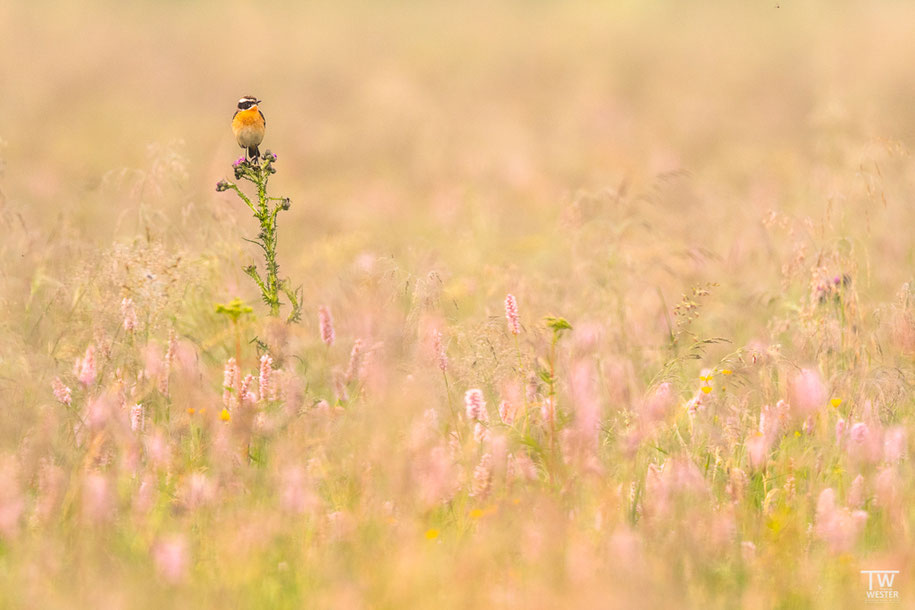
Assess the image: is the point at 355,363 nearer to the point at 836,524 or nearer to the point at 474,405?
the point at 474,405

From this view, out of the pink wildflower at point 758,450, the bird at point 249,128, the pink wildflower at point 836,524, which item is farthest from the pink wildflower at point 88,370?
the pink wildflower at point 836,524

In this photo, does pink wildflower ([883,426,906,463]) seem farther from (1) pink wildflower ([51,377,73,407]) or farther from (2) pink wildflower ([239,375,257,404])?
(1) pink wildflower ([51,377,73,407])

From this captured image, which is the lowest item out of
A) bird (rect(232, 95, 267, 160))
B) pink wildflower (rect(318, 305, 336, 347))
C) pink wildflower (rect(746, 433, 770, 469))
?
pink wildflower (rect(746, 433, 770, 469))

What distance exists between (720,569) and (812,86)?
10266 mm

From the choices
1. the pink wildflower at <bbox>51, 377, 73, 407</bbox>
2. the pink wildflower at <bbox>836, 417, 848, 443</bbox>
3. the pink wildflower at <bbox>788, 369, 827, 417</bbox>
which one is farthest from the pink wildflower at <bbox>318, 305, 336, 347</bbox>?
the pink wildflower at <bbox>836, 417, 848, 443</bbox>

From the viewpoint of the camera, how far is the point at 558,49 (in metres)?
13.9

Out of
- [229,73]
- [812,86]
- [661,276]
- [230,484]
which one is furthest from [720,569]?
[229,73]

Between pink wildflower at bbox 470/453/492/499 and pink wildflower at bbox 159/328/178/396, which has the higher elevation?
pink wildflower at bbox 159/328/178/396

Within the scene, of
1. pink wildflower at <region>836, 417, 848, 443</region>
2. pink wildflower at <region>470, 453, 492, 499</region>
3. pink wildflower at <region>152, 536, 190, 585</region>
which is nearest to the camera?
pink wildflower at <region>152, 536, 190, 585</region>

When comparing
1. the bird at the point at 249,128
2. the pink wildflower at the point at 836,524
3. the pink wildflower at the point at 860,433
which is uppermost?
the bird at the point at 249,128

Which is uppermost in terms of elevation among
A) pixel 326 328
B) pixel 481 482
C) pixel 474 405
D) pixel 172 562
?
pixel 326 328

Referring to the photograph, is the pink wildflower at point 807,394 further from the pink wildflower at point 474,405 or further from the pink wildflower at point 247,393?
the pink wildflower at point 247,393

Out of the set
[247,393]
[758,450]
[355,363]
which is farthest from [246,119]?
[758,450]

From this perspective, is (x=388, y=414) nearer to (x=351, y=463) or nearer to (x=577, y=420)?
(x=351, y=463)
